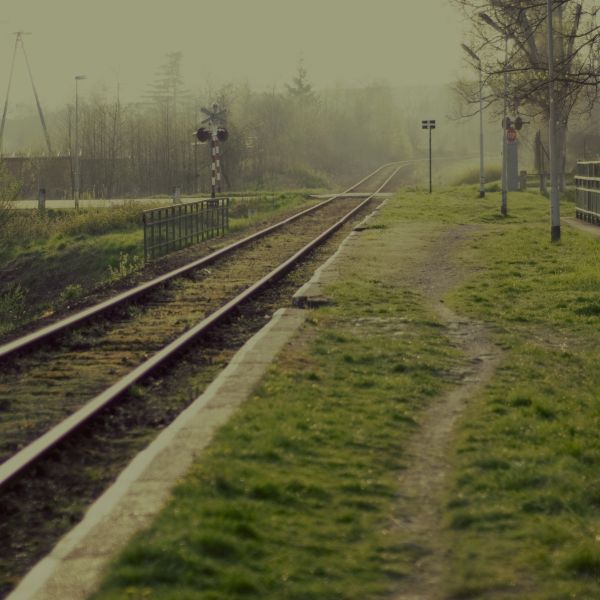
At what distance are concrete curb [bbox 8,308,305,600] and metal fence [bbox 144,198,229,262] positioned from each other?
14.8m

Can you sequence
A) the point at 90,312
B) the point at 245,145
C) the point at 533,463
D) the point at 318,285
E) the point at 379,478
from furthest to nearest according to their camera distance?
the point at 245,145
the point at 318,285
the point at 90,312
the point at 533,463
the point at 379,478

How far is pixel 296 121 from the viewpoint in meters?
94.6

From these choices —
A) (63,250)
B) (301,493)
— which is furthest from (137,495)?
(63,250)

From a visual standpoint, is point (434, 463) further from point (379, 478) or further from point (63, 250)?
point (63, 250)

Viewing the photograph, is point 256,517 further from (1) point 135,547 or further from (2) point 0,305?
(2) point 0,305

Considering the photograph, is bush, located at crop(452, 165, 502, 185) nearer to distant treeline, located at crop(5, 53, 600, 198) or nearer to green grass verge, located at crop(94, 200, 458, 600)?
distant treeline, located at crop(5, 53, 600, 198)

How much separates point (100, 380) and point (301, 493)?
4.10 metres

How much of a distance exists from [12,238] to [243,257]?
15.2 meters

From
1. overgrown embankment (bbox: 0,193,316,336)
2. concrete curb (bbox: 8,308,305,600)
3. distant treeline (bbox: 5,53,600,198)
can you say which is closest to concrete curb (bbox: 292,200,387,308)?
overgrown embankment (bbox: 0,193,316,336)

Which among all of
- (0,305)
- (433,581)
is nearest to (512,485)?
(433,581)

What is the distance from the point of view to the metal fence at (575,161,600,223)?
97.8 ft

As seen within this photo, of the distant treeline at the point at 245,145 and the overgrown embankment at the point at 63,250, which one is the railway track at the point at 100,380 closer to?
the overgrown embankment at the point at 63,250

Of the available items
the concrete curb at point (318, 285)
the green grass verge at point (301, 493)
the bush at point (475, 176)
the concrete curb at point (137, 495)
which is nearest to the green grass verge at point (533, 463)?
the green grass verge at point (301, 493)

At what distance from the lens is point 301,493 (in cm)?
656
